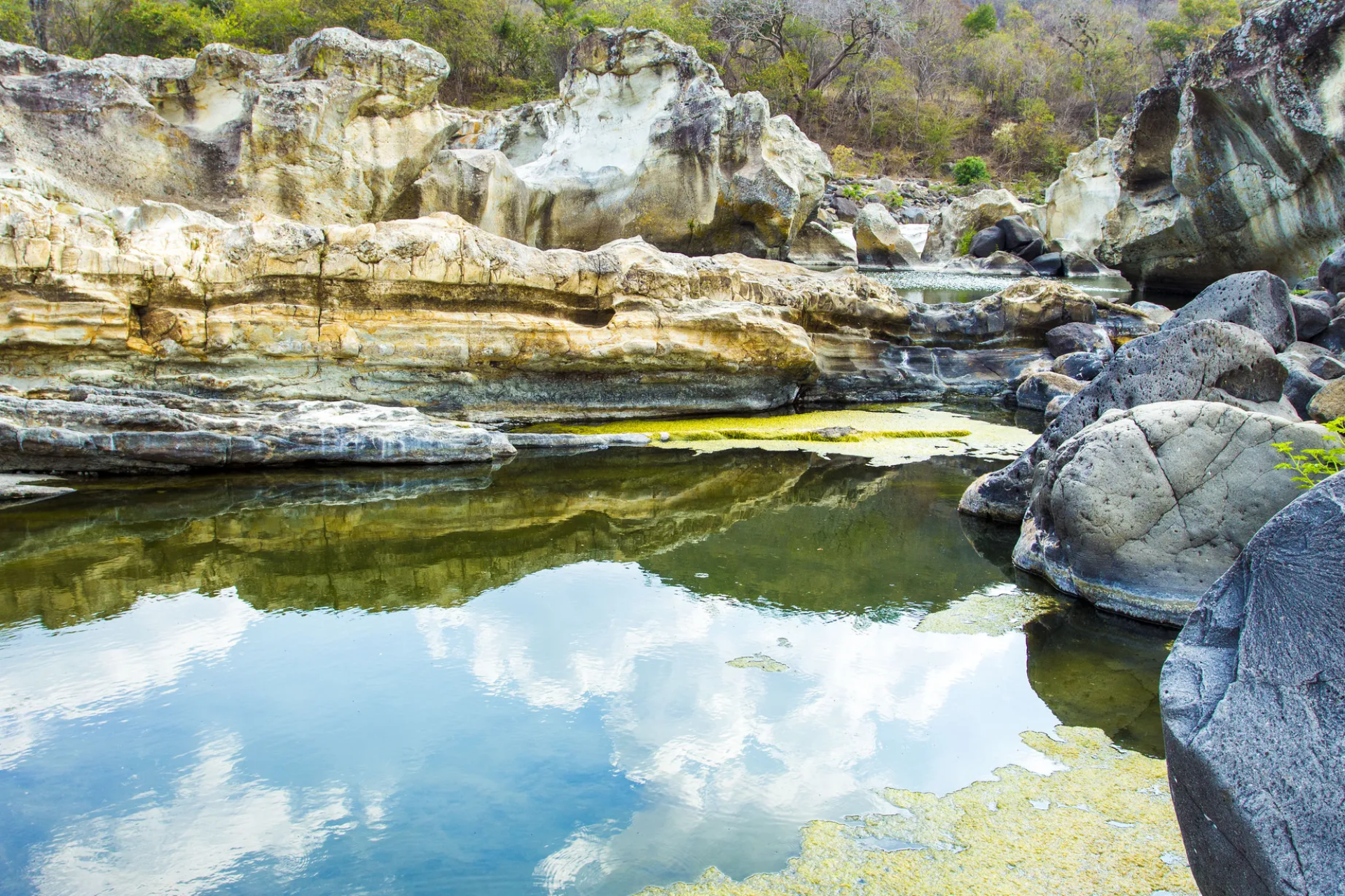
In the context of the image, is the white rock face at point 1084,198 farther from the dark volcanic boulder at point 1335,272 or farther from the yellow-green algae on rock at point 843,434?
the yellow-green algae on rock at point 843,434

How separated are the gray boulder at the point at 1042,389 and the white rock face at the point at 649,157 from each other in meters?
9.98

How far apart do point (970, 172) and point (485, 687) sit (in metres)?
42.5

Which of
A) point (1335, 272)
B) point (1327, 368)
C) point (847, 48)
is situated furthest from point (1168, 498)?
point (847, 48)

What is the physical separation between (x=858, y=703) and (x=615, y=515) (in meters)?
3.39

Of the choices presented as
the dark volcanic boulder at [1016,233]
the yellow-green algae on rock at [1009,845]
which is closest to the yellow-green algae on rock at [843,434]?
the yellow-green algae on rock at [1009,845]

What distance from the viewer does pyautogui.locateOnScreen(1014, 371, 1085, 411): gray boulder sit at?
11.5m

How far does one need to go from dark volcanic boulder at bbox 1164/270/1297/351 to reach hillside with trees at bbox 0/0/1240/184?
3233 cm

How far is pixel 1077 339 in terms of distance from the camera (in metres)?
13.1

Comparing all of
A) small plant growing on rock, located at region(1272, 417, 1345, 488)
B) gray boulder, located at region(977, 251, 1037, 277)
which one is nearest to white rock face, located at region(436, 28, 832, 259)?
gray boulder, located at region(977, 251, 1037, 277)

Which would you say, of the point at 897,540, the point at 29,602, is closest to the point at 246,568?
the point at 29,602

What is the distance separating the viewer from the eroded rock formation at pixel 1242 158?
11.7 meters

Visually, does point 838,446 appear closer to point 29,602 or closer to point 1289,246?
point 29,602

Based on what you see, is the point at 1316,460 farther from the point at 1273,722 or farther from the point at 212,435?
the point at 212,435

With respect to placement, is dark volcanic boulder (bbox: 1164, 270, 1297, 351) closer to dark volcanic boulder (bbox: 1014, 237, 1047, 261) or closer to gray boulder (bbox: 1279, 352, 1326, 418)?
gray boulder (bbox: 1279, 352, 1326, 418)
